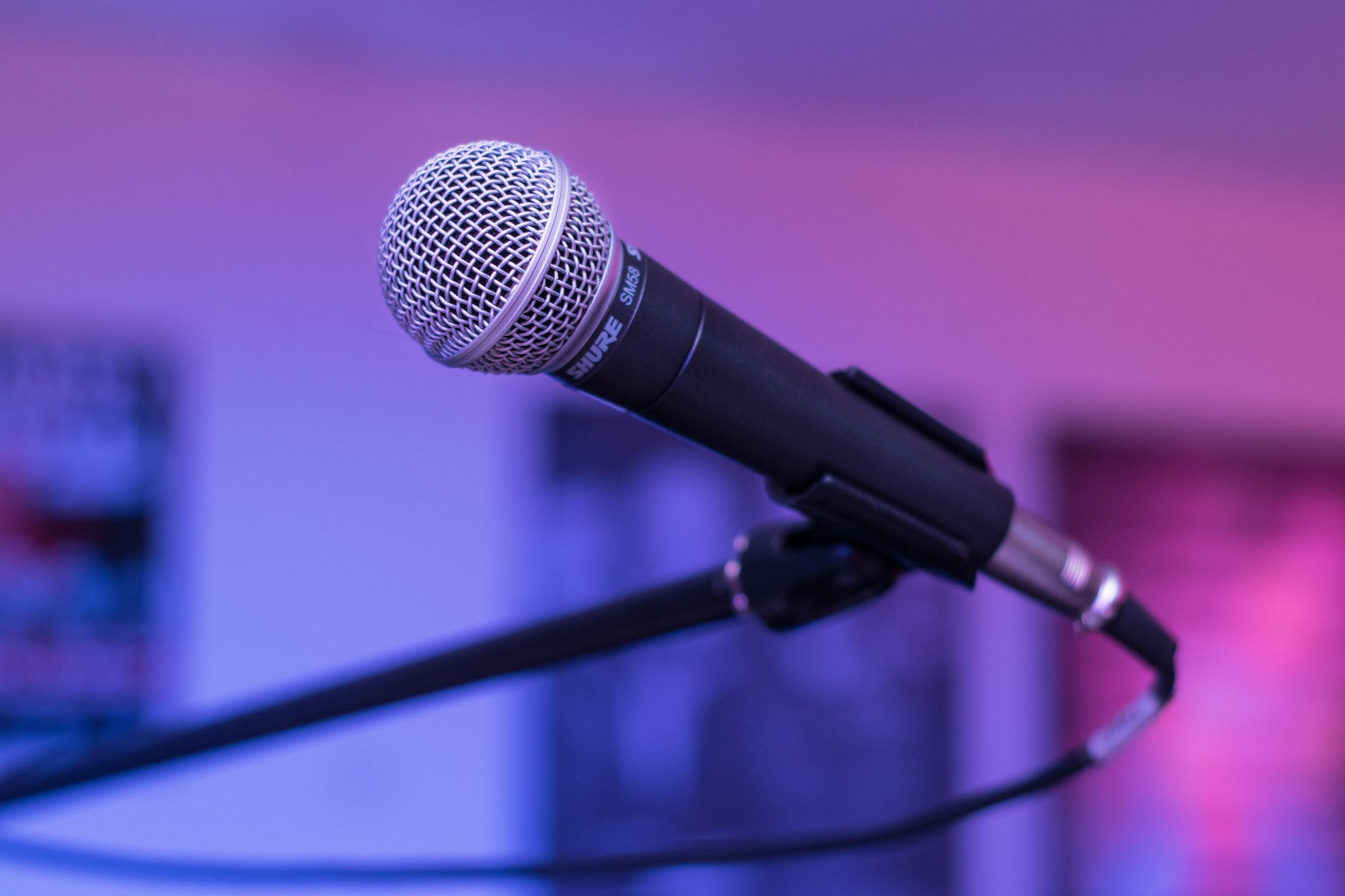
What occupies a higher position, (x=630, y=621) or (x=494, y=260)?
(x=494, y=260)

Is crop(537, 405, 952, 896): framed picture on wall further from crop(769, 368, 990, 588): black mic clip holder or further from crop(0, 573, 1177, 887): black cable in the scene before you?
crop(769, 368, 990, 588): black mic clip holder

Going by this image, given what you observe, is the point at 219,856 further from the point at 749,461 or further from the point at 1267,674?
the point at 1267,674

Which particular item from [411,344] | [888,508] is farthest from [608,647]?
[411,344]

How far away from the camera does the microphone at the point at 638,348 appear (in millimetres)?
420

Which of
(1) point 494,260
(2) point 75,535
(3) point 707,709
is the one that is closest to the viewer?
(1) point 494,260

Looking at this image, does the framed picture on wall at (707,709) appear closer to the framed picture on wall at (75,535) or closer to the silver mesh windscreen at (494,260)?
the framed picture on wall at (75,535)

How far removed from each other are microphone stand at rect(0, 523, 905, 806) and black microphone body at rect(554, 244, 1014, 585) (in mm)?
38

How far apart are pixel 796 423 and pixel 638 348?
7 cm

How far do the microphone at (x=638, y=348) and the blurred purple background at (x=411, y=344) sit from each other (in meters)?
1.66

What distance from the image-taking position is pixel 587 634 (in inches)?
22.1

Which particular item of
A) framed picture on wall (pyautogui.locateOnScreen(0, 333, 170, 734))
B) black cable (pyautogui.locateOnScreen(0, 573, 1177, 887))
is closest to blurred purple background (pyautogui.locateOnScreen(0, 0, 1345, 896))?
framed picture on wall (pyautogui.locateOnScreen(0, 333, 170, 734))

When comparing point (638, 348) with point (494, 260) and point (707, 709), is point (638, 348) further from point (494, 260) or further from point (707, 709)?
point (707, 709)

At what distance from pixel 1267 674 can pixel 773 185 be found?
158 cm

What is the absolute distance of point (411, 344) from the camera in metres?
2.02
